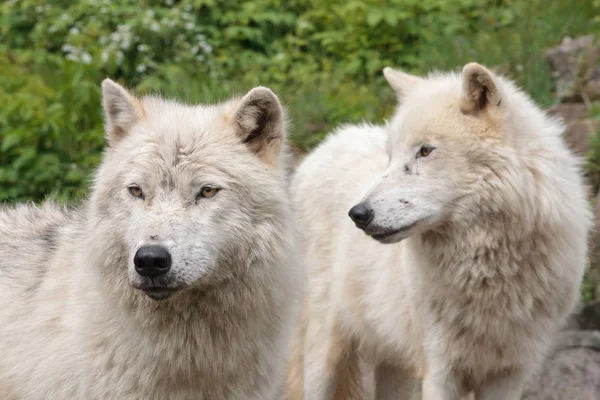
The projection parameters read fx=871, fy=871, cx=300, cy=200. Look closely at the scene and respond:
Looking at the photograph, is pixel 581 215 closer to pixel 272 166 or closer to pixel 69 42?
pixel 272 166

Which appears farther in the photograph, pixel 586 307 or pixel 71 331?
pixel 586 307

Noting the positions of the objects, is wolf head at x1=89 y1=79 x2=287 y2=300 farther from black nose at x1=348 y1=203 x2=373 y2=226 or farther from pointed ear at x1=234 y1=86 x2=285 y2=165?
black nose at x1=348 y1=203 x2=373 y2=226

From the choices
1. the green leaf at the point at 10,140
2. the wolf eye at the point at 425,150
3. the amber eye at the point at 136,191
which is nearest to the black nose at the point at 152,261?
the amber eye at the point at 136,191

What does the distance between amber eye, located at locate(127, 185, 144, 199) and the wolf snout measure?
1.24 m

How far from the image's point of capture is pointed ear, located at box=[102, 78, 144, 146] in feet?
13.1

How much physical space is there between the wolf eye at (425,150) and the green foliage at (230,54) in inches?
154

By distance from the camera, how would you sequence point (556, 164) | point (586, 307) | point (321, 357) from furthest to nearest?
point (586, 307), point (321, 357), point (556, 164)

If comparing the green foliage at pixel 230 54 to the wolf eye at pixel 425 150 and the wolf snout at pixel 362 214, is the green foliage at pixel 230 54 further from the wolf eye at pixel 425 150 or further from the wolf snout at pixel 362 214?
the wolf snout at pixel 362 214

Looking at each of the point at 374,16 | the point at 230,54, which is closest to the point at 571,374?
the point at 374,16

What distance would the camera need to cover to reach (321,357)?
5.77 meters

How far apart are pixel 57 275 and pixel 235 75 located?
22.1 ft

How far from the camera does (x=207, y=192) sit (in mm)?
3709

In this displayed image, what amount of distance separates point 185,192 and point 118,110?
650mm

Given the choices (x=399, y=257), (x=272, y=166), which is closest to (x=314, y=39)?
(x=399, y=257)
